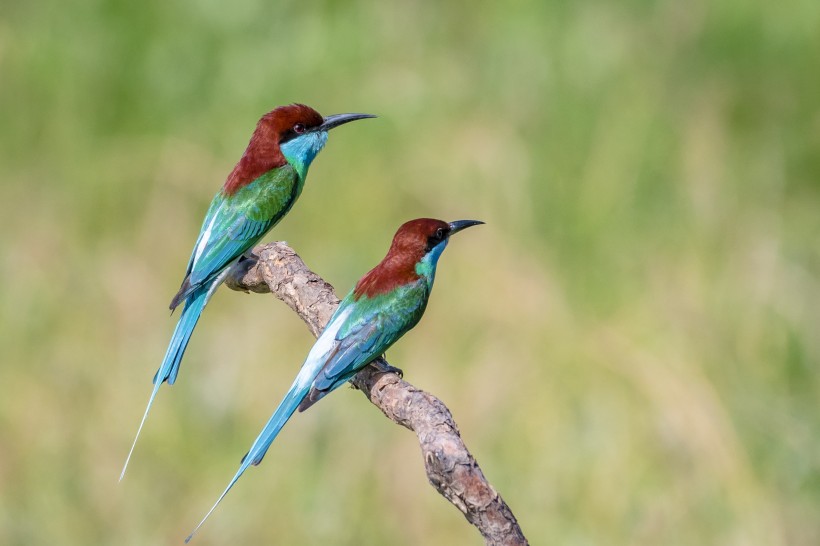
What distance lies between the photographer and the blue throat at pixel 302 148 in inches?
145

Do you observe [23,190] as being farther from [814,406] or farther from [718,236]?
[814,406]

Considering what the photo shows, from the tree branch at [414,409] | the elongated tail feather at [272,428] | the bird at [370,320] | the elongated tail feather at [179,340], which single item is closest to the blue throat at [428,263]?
the bird at [370,320]

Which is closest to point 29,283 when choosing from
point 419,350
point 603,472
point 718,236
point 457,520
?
point 419,350

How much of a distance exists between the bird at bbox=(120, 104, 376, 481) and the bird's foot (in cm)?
58

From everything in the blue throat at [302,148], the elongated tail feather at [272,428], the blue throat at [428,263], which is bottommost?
the elongated tail feather at [272,428]

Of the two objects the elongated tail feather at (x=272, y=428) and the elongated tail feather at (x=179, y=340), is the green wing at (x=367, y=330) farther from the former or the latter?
the elongated tail feather at (x=179, y=340)

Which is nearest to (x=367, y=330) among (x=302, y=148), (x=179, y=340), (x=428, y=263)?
(x=428, y=263)

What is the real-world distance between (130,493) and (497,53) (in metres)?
3.39

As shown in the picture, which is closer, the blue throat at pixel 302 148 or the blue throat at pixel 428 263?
the blue throat at pixel 428 263

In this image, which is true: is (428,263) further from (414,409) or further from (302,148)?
(414,409)

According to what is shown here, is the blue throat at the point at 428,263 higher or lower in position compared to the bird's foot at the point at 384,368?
higher

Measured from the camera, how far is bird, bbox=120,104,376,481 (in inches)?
136

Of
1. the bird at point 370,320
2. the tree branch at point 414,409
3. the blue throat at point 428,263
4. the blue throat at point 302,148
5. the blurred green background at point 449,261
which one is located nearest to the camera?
the tree branch at point 414,409

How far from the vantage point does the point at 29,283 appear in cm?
606
